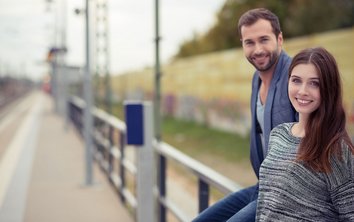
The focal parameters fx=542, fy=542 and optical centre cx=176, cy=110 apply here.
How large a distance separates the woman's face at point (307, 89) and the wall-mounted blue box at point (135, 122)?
8.88ft

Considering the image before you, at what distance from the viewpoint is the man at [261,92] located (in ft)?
6.65

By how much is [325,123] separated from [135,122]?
286cm

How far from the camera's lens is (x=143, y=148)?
4.55 metres

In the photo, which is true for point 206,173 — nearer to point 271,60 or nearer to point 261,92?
point 261,92

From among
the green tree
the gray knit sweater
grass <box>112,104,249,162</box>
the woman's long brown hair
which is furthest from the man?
the green tree

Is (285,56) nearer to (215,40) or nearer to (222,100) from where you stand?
(222,100)

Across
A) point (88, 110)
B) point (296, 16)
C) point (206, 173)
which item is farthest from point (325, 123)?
point (296, 16)

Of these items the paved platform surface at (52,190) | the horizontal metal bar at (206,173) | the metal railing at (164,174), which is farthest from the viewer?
the paved platform surface at (52,190)

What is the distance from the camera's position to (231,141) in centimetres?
1850

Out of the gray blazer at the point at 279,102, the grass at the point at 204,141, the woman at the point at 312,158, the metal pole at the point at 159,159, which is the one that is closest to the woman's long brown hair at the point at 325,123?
the woman at the point at 312,158

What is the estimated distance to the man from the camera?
2.03 m

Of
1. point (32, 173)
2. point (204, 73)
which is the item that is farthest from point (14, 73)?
point (32, 173)

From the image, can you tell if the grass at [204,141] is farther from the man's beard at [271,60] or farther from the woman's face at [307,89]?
the woman's face at [307,89]

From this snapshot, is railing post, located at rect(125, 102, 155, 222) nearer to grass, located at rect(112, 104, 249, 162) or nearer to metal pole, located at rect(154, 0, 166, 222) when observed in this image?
metal pole, located at rect(154, 0, 166, 222)
